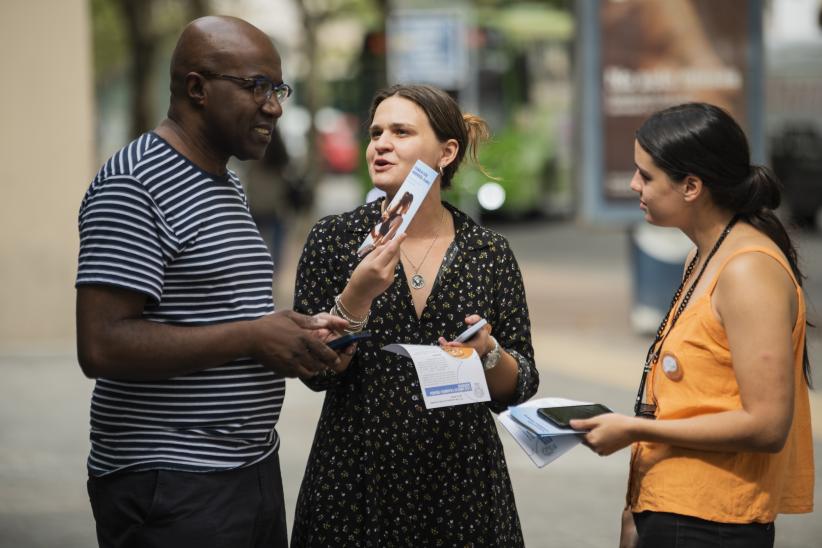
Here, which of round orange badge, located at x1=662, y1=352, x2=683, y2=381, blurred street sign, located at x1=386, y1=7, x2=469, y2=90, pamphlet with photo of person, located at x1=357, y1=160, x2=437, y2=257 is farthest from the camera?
blurred street sign, located at x1=386, y1=7, x2=469, y2=90

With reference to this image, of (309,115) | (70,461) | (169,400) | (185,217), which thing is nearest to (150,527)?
(169,400)

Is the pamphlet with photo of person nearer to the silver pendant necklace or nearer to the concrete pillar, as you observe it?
the silver pendant necklace

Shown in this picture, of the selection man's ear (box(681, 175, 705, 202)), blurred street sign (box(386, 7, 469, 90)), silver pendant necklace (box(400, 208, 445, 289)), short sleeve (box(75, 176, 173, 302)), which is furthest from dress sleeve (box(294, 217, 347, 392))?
blurred street sign (box(386, 7, 469, 90))

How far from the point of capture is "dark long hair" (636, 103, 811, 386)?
2.96m

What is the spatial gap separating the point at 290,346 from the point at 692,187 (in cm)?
103

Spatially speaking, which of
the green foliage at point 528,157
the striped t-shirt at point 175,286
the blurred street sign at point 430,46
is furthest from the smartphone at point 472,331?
the green foliage at point 528,157

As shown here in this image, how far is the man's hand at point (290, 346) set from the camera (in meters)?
2.76

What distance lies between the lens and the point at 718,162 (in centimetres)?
297

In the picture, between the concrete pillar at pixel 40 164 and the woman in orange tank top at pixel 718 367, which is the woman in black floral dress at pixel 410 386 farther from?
the concrete pillar at pixel 40 164

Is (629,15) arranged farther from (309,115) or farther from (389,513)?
(309,115)

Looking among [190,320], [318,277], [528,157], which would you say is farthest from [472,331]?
[528,157]

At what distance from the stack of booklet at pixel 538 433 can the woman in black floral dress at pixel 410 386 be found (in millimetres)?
179

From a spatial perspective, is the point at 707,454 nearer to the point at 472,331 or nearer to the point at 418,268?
the point at 472,331

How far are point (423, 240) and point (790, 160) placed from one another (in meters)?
20.4
